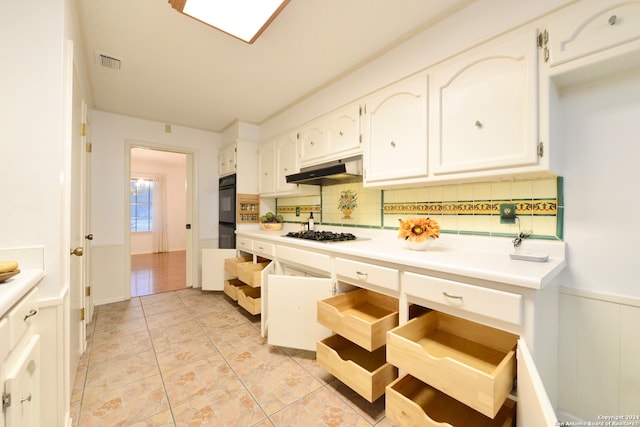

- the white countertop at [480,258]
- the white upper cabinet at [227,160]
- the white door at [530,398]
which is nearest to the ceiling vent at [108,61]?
the white upper cabinet at [227,160]

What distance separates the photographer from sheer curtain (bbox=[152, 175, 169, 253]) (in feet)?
21.9

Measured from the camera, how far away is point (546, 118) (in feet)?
3.82

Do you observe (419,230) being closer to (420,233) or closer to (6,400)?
(420,233)

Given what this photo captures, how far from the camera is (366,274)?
59.7 inches

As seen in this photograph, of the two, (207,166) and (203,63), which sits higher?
(203,63)

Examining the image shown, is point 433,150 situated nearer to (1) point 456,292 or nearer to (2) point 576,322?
(1) point 456,292

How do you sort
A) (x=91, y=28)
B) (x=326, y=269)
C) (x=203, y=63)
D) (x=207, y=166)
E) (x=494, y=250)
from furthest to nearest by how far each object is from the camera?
(x=207, y=166) < (x=203, y=63) < (x=326, y=269) < (x=91, y=28) < (x=494, y=250)

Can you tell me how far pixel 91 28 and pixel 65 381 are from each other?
2.10 meters

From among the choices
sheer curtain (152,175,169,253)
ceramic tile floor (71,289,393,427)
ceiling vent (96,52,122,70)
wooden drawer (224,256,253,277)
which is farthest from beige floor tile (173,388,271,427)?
sheer curtain (152,175,169,253)

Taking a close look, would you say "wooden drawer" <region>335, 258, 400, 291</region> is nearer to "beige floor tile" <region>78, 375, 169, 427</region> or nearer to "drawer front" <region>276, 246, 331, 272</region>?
"drawer front" <region>276, 246, 331, 272</region>

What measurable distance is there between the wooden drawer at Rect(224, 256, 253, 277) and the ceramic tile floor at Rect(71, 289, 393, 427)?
563 millimetres

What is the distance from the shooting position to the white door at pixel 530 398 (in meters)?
0.63

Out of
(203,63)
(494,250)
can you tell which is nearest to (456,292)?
(494,250)

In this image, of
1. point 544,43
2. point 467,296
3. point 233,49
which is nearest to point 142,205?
point 233,49
